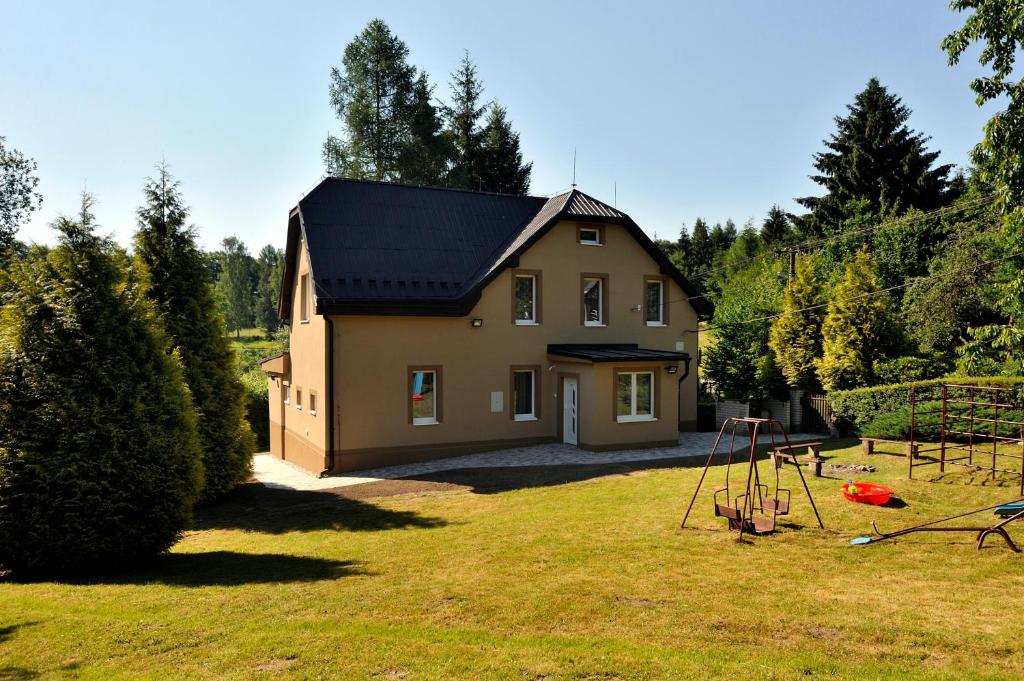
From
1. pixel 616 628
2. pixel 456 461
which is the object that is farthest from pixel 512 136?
pixel 616 628

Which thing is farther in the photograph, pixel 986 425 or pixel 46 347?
pixel 986 425

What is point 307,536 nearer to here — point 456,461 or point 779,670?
point 456,461

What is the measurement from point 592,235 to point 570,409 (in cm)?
603

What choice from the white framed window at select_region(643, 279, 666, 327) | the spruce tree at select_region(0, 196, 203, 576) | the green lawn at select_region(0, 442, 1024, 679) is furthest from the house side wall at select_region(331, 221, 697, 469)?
the spruce tree at select_region(0, 196, 203, 576)

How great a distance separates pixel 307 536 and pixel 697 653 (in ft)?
27.9

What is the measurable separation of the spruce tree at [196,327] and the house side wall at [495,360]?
9.84 feet

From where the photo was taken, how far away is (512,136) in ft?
155

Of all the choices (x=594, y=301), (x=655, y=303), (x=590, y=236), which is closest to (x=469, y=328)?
(x=594, y=301)

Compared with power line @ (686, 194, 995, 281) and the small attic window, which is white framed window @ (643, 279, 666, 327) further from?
power line @ (686, 194, 995, 281)

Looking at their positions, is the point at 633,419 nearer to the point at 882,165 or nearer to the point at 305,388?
the point at 305,388

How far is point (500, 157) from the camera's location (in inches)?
1850

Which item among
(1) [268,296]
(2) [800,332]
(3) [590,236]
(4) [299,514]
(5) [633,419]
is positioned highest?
(1) [268,296]

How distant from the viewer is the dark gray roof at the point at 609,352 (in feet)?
67.5

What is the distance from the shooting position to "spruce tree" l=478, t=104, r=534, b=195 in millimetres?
46875
